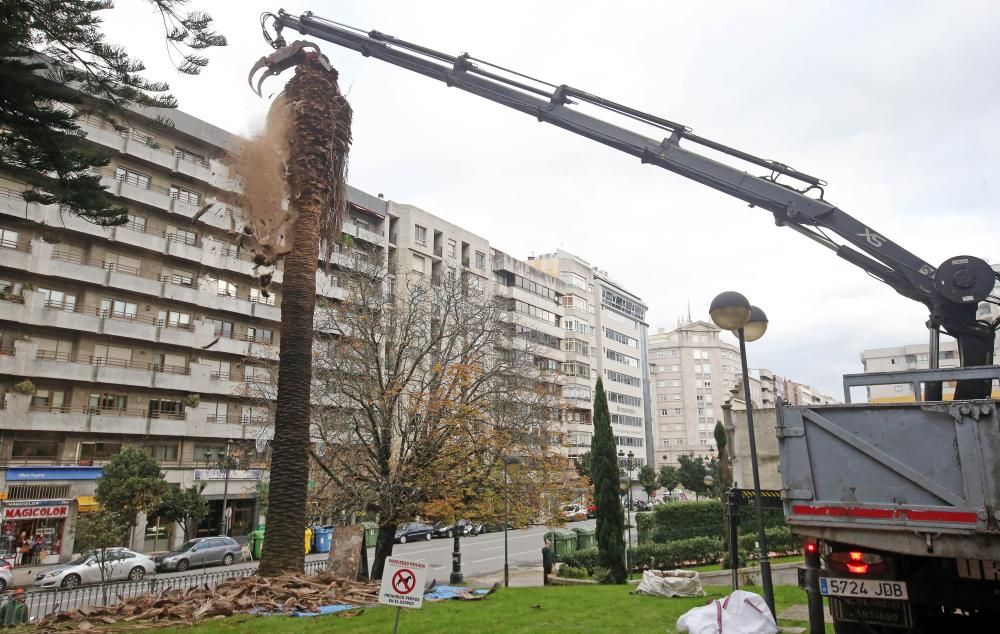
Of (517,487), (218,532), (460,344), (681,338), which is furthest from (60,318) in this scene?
(681,338)

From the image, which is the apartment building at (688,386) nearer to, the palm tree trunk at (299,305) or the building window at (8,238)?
the building window at (8,238)

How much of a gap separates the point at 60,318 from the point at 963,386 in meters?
37.2

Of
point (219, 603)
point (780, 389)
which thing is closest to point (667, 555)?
point (219, 603)

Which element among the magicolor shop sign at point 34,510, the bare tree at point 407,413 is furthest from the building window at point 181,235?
the bare tree at point 407,413

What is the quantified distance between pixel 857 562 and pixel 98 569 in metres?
25.6

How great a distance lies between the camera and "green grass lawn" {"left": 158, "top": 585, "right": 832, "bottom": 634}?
31.4ft

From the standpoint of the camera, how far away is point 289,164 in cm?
1494

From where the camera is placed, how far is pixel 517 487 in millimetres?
19188

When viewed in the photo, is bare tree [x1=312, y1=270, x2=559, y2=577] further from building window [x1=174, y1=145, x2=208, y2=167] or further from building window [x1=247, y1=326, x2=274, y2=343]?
building window [x1=174, y1=145, x2=208, y2=167]

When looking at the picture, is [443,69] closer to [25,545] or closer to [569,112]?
[569,112]

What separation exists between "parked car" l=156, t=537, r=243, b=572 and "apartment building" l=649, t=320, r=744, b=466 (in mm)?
89817

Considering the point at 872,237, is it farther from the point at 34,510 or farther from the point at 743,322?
the point at 34,510

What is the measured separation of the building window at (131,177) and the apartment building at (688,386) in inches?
3597

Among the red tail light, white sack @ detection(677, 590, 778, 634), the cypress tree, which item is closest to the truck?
the red tail light
